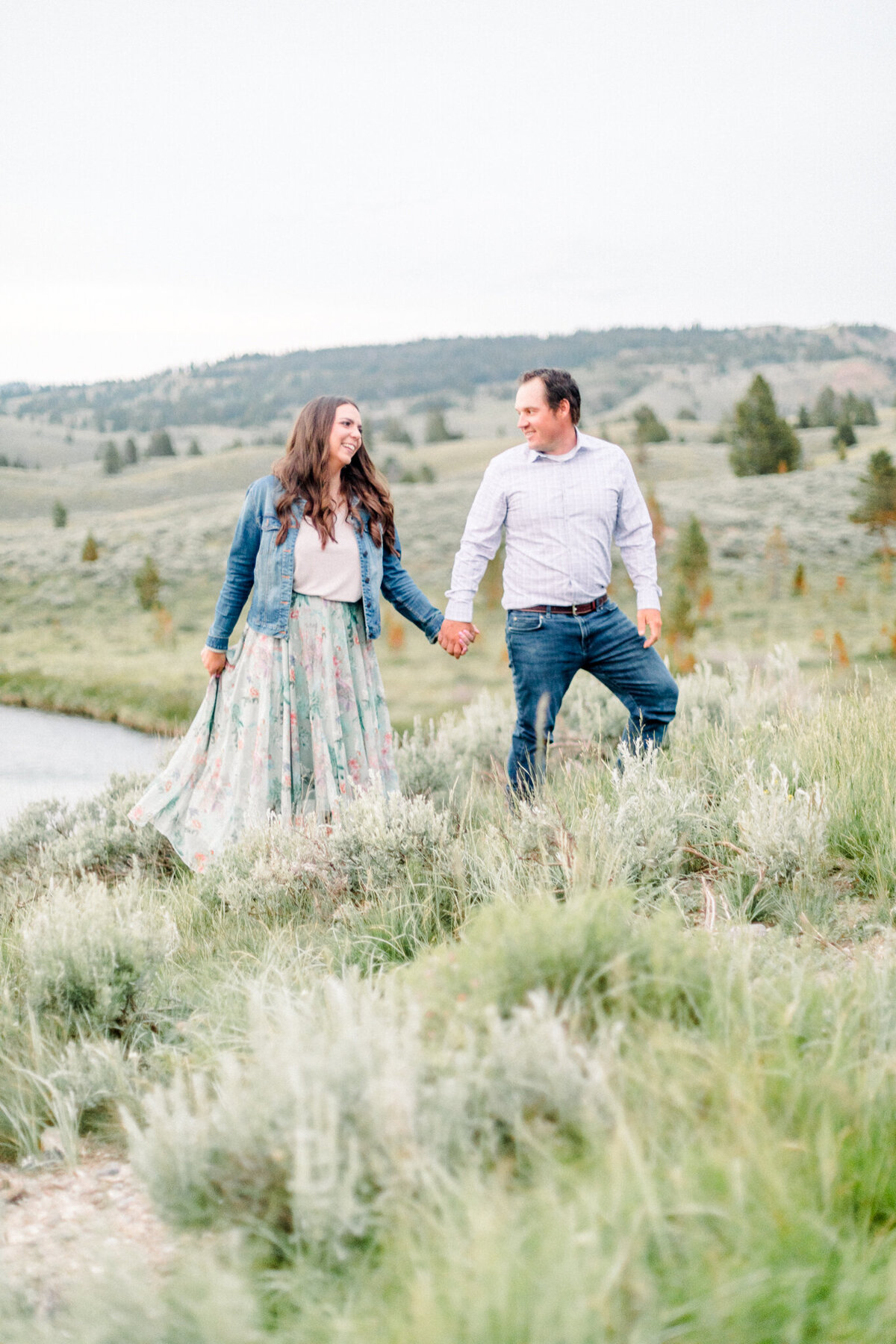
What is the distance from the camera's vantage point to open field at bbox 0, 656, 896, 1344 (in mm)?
1410

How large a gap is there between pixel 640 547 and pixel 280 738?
2.00 meters

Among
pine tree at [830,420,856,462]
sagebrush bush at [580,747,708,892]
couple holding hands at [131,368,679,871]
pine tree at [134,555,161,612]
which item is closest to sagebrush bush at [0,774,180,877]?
couple holding hands at [131,368,679,871]

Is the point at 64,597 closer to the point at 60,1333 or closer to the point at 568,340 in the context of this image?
the point at 60,1333

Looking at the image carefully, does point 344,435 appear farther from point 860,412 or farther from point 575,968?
point 860,412

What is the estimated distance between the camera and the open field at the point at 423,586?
56.0 feet

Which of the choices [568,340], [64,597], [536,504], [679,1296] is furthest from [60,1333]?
[568,340]

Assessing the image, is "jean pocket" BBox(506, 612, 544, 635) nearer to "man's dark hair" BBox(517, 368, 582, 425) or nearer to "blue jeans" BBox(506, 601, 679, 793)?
"blue jeans" BBox(506, 601, 679, 793)

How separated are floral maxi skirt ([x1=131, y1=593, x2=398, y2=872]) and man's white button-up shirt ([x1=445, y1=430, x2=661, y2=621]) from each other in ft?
1.97

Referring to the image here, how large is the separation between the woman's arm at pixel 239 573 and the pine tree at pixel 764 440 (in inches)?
1551

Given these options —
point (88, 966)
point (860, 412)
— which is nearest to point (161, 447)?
point (860, 412)

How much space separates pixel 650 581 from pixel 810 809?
157 cm

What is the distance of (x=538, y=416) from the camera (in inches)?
177

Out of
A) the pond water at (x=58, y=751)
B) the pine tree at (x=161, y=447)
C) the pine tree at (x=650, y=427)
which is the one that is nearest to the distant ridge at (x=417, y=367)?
the pine tree at (x=161, y=447)

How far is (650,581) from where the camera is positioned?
4.84m
